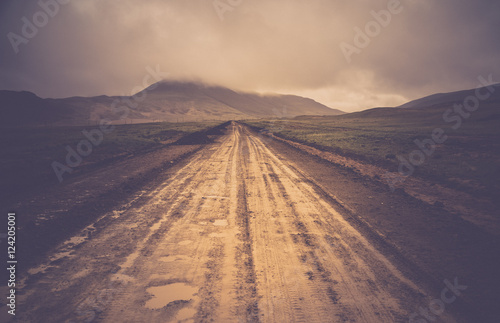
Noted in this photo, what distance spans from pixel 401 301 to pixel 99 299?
4304 millimetres

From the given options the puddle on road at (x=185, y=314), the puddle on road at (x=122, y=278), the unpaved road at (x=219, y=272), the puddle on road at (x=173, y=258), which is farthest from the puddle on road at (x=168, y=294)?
the puddle on road at (x=173, y=258)

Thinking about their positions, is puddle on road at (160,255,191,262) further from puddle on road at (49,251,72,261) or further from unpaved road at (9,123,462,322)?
puddle on road at (49,251,72,261)

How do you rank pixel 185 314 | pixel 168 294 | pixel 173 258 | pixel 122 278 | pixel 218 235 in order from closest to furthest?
pixel 185 314 → pixel 168 294 → pixel 122 278 → pixel 173 258 → pixel 218 235

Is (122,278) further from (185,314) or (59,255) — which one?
(59,255)

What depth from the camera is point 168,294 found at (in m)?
3.67

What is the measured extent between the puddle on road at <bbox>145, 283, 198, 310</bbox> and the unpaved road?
14mm

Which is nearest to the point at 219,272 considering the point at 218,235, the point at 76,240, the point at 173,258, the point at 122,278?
the point at 173,258

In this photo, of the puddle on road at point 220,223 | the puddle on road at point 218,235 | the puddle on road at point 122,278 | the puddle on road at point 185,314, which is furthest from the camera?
the puddle on road at point 220,223

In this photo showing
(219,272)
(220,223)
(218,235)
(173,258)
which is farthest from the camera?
(220,223)

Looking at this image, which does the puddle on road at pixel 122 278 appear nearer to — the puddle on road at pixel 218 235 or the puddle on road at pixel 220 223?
the puddle on road at pixel 218 235

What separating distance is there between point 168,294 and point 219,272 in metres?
0.86

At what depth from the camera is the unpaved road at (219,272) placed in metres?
3.33

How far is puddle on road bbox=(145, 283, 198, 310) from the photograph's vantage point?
3.48 m

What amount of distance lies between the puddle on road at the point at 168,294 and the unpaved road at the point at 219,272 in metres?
0.01
